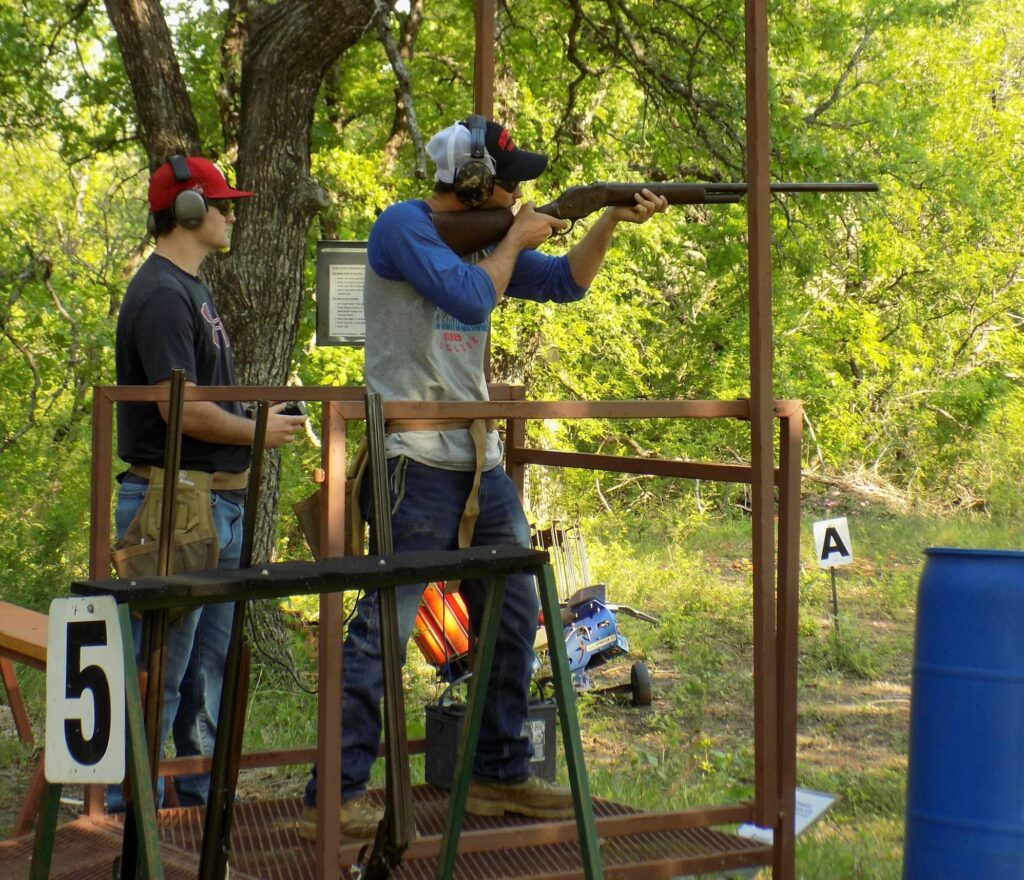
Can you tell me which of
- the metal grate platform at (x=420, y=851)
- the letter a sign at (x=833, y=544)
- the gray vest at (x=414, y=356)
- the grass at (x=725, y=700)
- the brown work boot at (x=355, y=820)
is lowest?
the grass at (x=725, y=700)

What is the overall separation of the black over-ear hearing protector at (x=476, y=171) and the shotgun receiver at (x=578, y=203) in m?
0.06

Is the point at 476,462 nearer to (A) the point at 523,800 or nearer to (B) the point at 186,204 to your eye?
(A) the point at 523,800

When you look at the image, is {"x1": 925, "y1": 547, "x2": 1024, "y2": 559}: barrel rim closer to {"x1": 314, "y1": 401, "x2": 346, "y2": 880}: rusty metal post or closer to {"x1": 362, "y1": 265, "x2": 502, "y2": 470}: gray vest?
{"x1": 362, "y1": 265, "x2": 502, "y2": 470}: gray vest

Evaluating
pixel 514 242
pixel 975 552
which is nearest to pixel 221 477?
pixel 514 242

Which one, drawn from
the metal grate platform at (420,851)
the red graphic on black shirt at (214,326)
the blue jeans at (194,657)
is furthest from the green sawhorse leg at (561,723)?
the red graphic on black shirt at (214,326)

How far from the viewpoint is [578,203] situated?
11.9 ft

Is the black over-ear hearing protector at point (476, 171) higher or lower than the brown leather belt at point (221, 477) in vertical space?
higher

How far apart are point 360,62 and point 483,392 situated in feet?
24.6

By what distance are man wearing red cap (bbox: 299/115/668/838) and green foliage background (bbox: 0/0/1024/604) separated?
4.76 meters

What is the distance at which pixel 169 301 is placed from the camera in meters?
3.66

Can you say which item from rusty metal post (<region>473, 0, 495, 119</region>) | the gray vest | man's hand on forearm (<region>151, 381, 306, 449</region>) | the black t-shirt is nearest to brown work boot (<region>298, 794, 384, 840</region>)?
the gray vest

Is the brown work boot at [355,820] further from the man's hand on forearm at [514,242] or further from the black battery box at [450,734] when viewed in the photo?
the man's hand on forearm at [514,242]

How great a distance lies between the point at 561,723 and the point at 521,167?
64.7 inches

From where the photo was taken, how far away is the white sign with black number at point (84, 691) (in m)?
1.99
